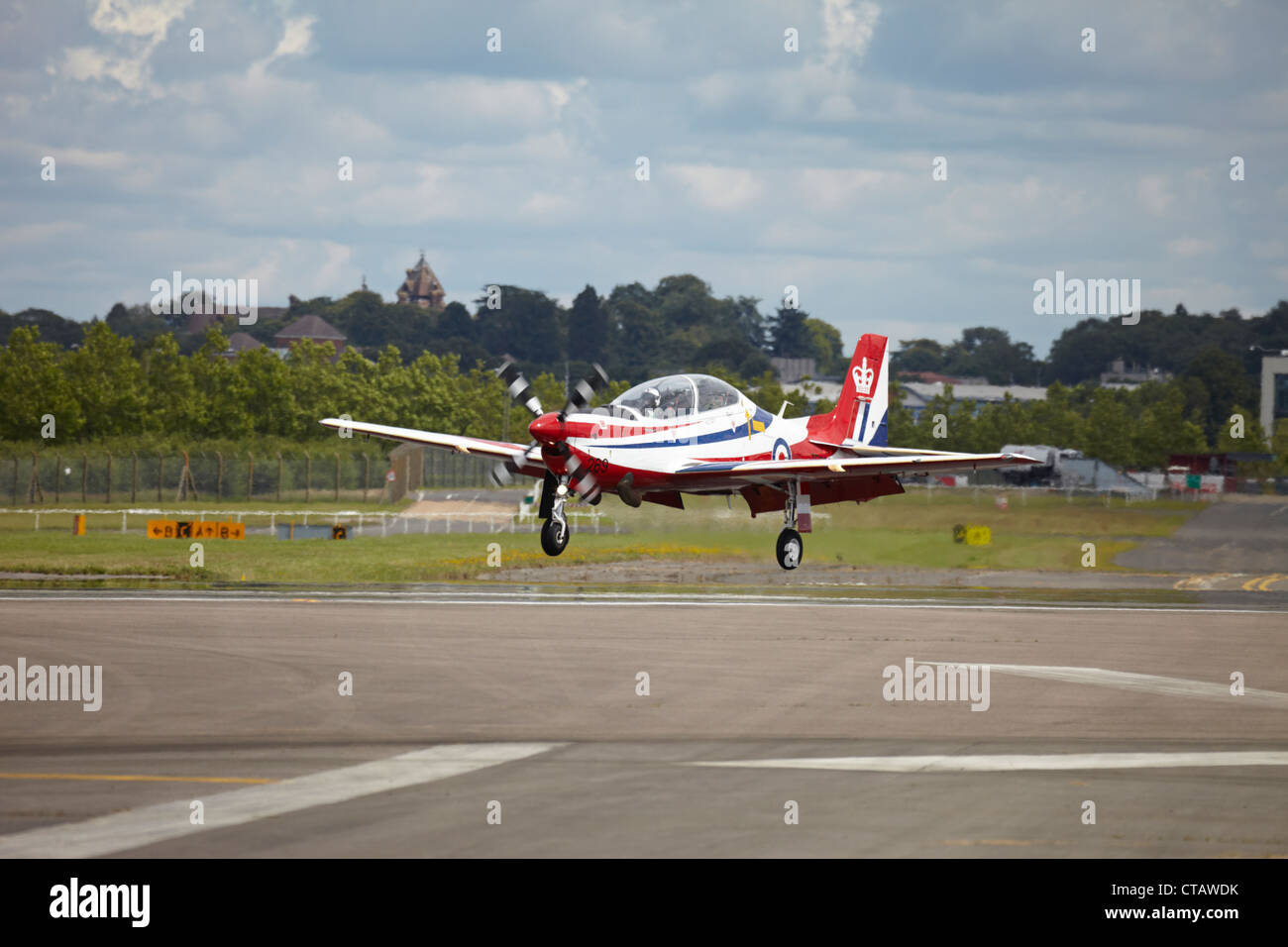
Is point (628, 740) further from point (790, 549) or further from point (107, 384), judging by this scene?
point (107, 384)

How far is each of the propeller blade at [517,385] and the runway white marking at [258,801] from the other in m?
12.3

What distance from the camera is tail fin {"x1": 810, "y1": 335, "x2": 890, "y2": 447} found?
3806 cm

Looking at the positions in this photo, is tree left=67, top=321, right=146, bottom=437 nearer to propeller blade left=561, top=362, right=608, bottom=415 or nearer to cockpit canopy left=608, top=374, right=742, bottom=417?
cockpit canopy left=608, top=374, right=742, bottom=417

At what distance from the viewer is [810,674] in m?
26.0

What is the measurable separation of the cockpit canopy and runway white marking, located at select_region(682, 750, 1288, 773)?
14426 mm

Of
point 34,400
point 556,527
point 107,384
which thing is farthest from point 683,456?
point 107,384

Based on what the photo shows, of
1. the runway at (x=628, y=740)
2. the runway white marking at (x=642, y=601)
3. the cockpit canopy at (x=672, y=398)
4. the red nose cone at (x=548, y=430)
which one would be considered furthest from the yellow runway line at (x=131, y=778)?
the runway white marking at (x=642, y=601)

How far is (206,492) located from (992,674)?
6527cm

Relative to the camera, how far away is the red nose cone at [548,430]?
29.6 meters

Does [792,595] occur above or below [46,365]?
below

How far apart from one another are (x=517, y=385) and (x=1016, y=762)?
1522 centimetres

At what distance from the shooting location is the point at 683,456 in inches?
1257
